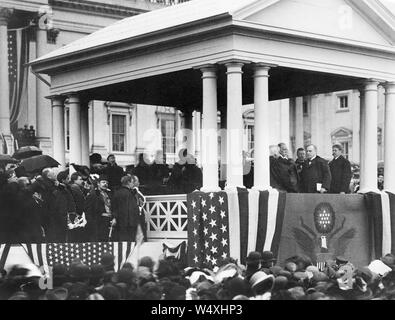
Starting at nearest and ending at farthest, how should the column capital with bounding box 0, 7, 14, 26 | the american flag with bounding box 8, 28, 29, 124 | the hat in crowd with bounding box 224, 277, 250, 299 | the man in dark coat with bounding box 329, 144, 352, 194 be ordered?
1. the hat in crowd with bounding box 224, 277, 250, 299
2. the man in dark coat with bounding box 329, 144, 352, 194
3. the american flag with bounding box 8, 28, 29, 124
4. the column capital with bounding box 0, 7, 14, 26

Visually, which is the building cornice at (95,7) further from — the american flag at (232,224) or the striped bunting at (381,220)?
the american flag at (232,224)

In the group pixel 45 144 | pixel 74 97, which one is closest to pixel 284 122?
pixel 45 144

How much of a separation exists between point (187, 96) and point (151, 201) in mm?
4838

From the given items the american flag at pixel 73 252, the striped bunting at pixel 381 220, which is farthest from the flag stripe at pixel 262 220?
the striped bunting at pixel 381 220

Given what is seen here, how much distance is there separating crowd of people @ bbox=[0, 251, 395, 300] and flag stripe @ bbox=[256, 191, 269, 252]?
4.87 meters

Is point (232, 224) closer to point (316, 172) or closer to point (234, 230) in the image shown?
point (234, 230)

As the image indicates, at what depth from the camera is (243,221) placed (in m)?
16.0

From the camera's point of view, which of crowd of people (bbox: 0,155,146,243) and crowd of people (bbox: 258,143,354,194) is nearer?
crowd of people (bbox: 0,155,146,243)

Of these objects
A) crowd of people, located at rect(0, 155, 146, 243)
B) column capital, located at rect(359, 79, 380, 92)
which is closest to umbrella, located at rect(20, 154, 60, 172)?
crowd of people, located at rect(0, 155, 146, 243)

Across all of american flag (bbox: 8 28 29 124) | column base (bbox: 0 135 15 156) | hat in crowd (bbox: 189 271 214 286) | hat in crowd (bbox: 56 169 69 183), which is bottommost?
hat in crowd (bbox: 189 271 214 286)

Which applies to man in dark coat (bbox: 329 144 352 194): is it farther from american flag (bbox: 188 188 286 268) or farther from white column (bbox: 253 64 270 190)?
white column (bbox: 253 64 270 190)

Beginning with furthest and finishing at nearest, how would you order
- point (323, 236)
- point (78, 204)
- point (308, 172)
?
point (308, 172) → point (323, 236) → point (78, 204)

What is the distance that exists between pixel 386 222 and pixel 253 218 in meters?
3.69

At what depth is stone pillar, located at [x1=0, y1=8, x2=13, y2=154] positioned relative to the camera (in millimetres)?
19875
